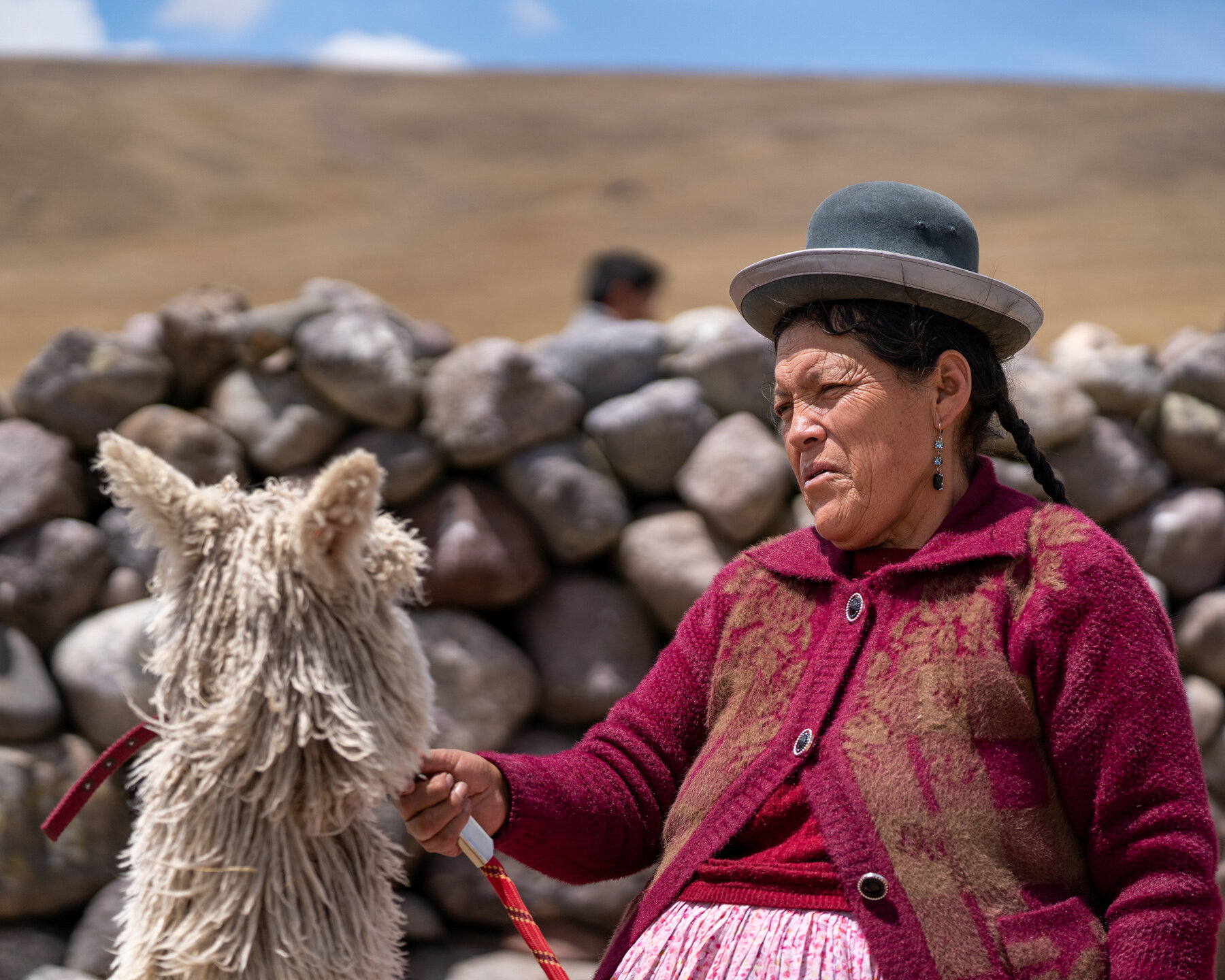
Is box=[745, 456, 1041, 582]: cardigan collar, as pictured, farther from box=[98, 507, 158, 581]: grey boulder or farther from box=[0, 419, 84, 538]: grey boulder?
box=[0, 419, 84, 538]: grey boulder

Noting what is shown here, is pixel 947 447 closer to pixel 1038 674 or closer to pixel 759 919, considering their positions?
pixel 1038 674

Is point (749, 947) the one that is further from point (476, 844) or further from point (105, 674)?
point (105, 674)

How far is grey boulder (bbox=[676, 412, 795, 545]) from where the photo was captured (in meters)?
3.88

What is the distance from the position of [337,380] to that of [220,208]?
32890 millimetres

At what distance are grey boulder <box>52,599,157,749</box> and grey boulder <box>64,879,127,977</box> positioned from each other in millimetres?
433

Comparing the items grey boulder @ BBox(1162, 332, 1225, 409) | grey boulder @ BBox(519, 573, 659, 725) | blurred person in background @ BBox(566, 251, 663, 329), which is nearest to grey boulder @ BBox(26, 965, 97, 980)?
grey boulder @ BBox(519, 573, 659, 725)

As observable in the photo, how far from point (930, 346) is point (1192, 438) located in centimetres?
296

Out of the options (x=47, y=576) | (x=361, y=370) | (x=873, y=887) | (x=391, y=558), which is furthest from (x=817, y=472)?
(x=47, y=576)

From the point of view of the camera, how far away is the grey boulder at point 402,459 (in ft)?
12.1

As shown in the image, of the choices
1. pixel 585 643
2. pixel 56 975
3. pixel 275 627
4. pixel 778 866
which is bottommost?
pixel 56 975

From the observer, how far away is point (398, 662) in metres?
1.41

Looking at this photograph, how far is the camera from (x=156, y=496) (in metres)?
1.33

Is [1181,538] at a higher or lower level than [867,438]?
lower

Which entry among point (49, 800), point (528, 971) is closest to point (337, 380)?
point (49, 800)
